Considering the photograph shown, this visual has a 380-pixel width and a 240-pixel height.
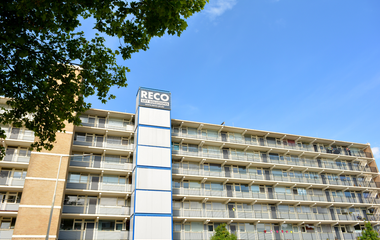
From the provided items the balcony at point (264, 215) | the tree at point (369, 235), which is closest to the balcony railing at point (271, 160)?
the balcony at point (264, 215)

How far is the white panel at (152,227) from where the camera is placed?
100 feet

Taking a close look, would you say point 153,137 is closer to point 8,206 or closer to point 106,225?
point 106,225

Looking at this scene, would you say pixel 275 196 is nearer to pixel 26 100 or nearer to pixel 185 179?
pixel 185 179

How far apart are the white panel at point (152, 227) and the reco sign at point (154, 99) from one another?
44.6 ft

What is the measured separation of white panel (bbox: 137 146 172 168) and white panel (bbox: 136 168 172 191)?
808 millimetres

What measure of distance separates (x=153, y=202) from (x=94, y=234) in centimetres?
683

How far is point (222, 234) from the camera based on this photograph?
108ft

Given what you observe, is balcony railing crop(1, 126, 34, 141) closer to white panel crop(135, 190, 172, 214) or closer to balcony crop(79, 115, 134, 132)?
balcony crop(79, 115, 134, 132)

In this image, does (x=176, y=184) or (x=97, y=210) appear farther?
(x=176, y=184)

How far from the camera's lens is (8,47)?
38.6 feet

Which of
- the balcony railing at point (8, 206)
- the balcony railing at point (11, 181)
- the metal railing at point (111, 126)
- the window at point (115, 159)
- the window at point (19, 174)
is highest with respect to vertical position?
the metal railing at point (111, 126)

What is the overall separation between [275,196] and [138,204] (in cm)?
1906

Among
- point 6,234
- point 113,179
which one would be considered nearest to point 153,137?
point 113,179

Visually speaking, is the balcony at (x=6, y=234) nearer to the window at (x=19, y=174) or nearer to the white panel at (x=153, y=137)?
the window at (x=19, y=174)
